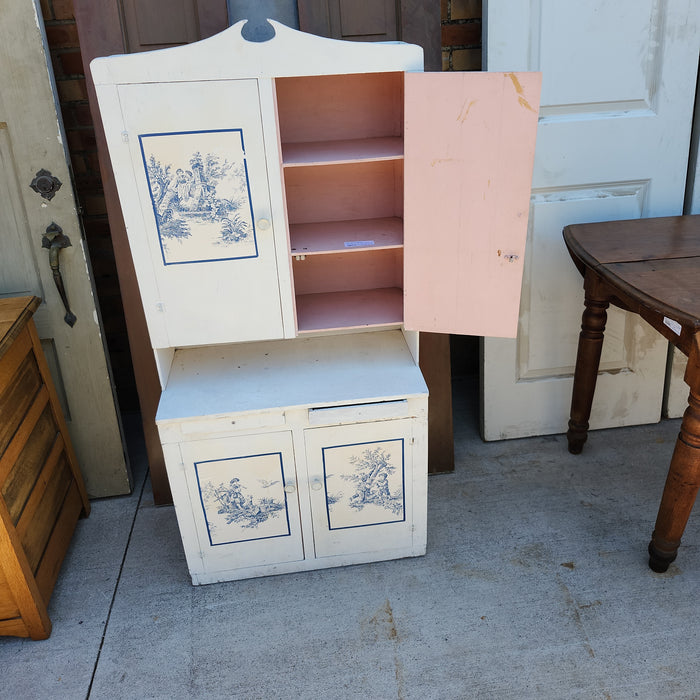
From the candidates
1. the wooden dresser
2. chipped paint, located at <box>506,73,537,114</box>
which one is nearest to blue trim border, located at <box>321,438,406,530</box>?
the wooden dresser

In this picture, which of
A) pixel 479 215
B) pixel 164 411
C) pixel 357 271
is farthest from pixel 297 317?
pixel 479 215

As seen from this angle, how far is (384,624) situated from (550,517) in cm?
74

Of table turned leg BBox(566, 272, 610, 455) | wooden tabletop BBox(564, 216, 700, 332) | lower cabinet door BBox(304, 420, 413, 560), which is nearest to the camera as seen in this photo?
wooden tabletop BBox(564, 216, 700, 332)

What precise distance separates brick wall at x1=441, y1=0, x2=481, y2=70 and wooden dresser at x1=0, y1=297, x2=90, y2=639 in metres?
1.73

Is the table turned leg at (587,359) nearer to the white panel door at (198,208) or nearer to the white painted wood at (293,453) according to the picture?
the white painted wood at (293,453)

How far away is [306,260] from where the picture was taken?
2193mm

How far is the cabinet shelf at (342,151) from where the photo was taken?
5.81 ft

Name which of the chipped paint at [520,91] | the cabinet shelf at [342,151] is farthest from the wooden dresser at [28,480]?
the chipped paint at [520,91]

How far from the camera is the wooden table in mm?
1728

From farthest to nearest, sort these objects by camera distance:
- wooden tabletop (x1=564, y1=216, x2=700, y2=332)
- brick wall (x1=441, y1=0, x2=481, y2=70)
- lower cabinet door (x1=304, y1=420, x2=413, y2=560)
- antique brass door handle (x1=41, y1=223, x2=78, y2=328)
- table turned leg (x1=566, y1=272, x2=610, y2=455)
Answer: brick wall (x1=441, y1=0, x2=481, y2=70) < table turned leg (x1=566, y1=272, x2=610, y2=455) < antique brass door handle (x1=41, y1=223, x2=78, y2=328) < lower cabinet door (x1=304, y1=420, x2=413, y2=560) < wooden tabletop (x1=564, y1=216, x2=700, y2=332)

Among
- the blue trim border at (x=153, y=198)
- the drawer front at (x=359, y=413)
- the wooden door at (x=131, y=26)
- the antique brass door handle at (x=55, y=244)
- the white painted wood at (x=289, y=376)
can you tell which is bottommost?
the drawer front at (x=359, y=413)

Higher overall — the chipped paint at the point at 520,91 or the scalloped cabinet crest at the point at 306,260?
the chipped paint at the point at 520,91

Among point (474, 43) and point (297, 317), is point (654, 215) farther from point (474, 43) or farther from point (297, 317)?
point (297, 317)

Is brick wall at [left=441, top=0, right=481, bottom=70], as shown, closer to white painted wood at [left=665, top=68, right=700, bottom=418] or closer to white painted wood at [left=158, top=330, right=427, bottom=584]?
white painted wood at [left=665, top=68, right=700, bottom=418]
